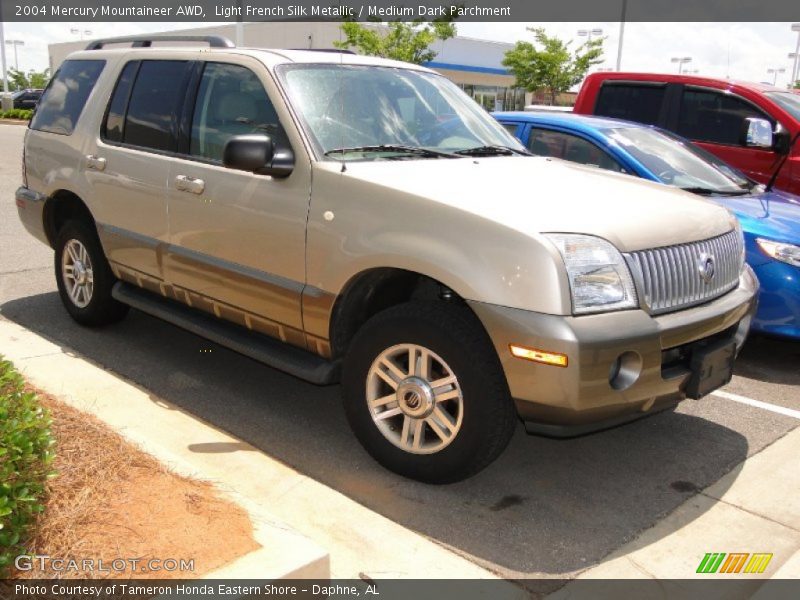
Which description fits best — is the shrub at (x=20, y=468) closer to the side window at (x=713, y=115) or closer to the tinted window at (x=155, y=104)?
the tinted window at (x=155, y=104)

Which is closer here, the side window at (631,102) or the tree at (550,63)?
the side window at (631,102)

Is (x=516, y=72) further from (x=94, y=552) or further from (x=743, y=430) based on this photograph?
(x=94, y=552)

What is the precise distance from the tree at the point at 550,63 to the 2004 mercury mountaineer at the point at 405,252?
33.5m

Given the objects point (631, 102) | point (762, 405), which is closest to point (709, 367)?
point (762, 405)

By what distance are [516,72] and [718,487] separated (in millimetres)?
36163

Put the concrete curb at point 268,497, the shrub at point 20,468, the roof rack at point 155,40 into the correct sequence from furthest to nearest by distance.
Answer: the roof rack at point 155,40 < the concrete curb at point 268,497 < the shrub at point 20,468

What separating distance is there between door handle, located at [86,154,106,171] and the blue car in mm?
3477

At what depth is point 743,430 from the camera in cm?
484

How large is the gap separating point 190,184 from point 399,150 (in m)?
1.28

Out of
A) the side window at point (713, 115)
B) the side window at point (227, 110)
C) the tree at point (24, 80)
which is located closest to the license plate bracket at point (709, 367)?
the side window at point (227, 110)

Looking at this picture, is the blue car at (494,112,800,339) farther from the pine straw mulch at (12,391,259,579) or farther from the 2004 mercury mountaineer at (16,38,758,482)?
the pine straw mulch at (12,391,259,579)

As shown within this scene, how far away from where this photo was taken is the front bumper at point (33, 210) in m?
6.29

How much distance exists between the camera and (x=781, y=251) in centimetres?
565

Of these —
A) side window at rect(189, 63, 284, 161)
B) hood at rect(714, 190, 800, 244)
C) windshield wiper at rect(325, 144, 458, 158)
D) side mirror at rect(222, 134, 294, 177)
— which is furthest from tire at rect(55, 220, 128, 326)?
hood at rect(714, 190, 800, 244)
